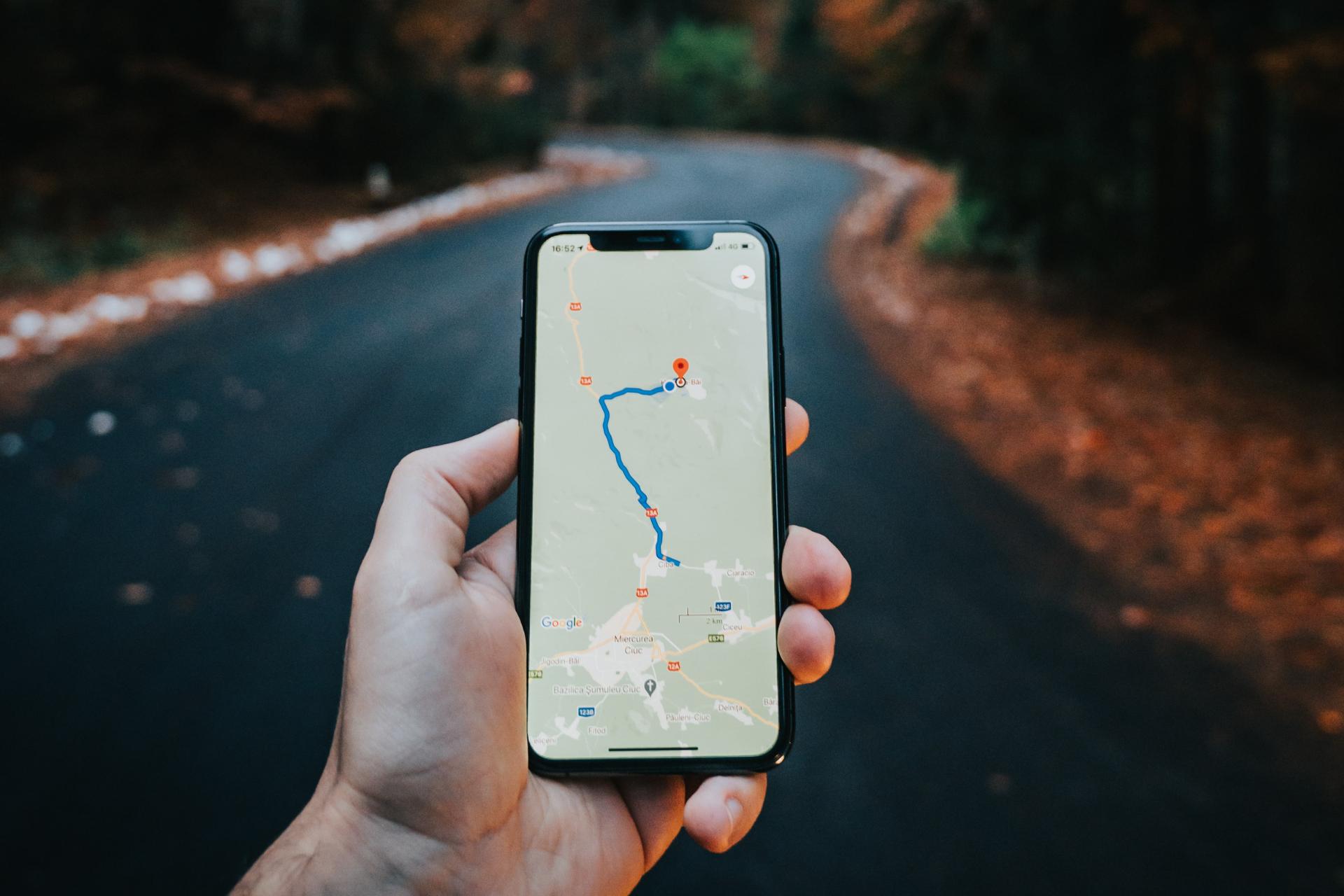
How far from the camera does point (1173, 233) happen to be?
9367mm

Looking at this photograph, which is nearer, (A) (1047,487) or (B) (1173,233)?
(A) (1047,487)

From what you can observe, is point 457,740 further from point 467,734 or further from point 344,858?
point 344,858

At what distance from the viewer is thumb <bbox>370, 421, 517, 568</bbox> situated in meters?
1.92

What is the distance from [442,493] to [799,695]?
2.05m

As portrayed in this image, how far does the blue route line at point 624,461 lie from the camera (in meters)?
1.98

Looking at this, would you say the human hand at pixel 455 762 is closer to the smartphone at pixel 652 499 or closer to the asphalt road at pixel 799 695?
the smartphone at pixel 652 499

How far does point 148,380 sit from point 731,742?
6.55 m

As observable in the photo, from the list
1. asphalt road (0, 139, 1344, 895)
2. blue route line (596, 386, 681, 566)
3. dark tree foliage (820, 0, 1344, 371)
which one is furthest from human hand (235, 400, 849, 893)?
dark tree foliage (820, 0, 1344, 371)

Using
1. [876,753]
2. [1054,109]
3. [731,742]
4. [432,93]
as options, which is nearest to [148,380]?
[876,753]

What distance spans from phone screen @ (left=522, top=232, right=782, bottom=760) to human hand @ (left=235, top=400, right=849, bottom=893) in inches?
3.0

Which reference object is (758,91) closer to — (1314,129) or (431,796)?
(1314,129)

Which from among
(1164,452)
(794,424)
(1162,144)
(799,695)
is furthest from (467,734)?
(1162,144)

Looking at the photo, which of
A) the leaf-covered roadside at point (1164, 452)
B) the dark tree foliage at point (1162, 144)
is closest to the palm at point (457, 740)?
the leaf-covered roadside at point (1164, 452)

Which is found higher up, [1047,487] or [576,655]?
[576,655]
